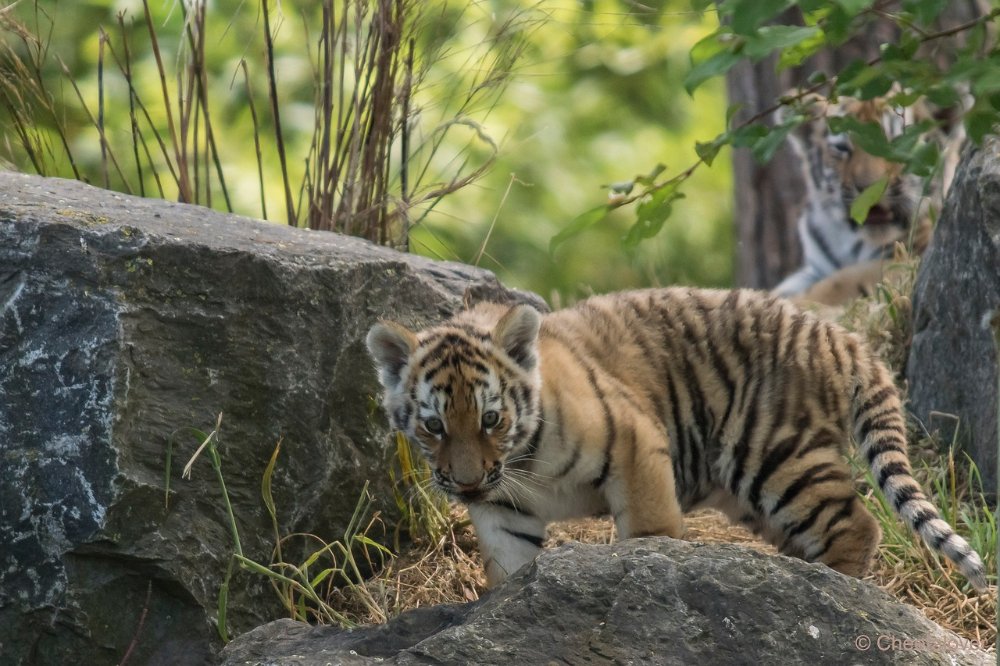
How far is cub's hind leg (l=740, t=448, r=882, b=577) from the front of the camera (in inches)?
164

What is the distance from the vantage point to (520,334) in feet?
13.7

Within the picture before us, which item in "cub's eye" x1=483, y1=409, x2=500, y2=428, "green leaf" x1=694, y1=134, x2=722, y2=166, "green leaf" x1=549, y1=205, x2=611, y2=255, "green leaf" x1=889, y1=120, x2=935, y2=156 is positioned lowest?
"cub's eye" x1=483, y1=409, x2=500, y2=428

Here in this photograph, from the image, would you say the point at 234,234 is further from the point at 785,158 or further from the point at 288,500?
the point at 785,158

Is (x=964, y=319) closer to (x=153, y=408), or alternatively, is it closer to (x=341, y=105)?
(x=341, y=105)

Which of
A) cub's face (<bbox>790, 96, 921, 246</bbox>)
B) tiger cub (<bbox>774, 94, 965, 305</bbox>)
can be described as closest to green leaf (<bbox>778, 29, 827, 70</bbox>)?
tiger cub (<bbox>774, 94, 965, 305</bbox>)

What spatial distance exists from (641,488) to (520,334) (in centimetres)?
63

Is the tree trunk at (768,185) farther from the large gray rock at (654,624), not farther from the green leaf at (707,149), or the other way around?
the large gray rock at (654,624)

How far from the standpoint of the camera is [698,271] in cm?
1284

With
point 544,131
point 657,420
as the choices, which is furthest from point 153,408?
point 544,131

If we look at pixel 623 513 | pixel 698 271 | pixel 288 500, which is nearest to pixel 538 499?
pixel 623 513

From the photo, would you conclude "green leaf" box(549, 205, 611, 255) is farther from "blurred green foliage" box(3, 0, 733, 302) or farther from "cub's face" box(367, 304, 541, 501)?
"blurred green foliage" box(3, 0, 733, 302)

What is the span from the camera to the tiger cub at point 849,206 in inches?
291

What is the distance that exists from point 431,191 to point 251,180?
4.98 metres

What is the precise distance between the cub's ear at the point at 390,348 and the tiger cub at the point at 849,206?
11.5 feet
